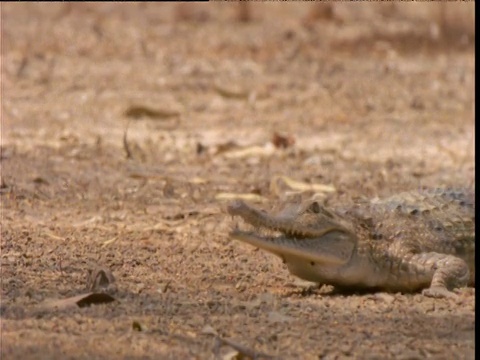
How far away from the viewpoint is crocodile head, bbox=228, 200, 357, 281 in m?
5.24

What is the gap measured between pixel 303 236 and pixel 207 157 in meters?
3.81

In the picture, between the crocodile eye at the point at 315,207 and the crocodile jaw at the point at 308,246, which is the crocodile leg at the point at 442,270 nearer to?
the crocodile jaw at the point at 308,246

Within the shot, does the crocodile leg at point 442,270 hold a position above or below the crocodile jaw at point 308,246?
below

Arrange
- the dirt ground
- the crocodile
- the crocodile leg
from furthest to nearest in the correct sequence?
1. the crocodile leg
2. the crocodile
3. the dirt ground

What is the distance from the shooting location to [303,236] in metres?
5.50

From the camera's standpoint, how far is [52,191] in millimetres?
7566

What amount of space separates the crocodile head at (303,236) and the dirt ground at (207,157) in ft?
0.45

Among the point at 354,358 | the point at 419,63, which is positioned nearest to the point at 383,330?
the point at 354,358

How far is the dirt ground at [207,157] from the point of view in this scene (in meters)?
4.61

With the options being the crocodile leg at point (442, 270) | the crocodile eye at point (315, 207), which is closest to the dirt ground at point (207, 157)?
the crocodile leg at point (442, 270)

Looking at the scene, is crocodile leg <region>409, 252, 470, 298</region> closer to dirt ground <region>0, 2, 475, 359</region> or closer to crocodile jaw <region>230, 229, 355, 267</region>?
dirt ground <region>0, 2, 475, 359</region>

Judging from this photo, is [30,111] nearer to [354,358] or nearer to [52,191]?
[52,191]

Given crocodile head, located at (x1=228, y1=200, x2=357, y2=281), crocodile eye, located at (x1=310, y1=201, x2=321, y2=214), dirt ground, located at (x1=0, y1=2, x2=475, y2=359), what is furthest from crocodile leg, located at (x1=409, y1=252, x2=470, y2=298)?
crocodile eye, located at (x1=310, y1=201, x2=321, y2=214)

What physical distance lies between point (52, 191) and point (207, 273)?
216cm
